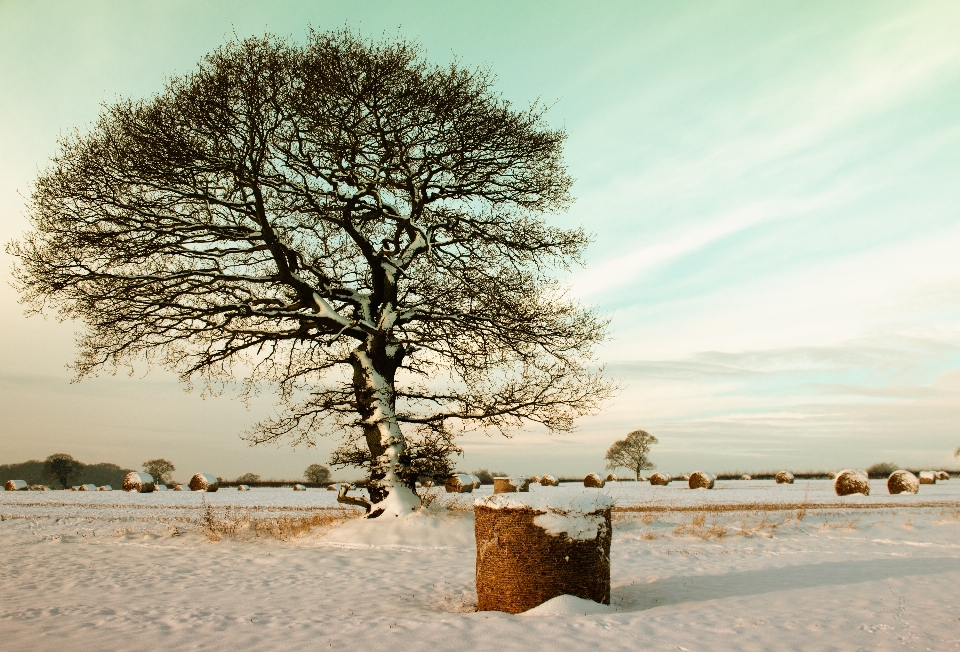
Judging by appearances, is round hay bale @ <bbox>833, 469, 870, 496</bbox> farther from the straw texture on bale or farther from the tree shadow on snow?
the straw texture on bale

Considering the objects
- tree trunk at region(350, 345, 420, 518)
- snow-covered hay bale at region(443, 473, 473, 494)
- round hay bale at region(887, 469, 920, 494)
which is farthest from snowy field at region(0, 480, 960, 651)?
snow-covered hay bale at region(443, 473, 473, 494)

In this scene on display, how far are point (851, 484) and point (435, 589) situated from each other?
88.9 ft

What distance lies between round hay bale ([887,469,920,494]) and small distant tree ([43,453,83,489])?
64.0 metres

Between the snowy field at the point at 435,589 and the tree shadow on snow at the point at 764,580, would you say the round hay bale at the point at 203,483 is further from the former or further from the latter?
the tree shadow on snow at the point at 764,580

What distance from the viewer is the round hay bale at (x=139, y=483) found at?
3881 cm

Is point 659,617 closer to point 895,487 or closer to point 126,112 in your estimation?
point 126,112

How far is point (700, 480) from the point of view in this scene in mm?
39562

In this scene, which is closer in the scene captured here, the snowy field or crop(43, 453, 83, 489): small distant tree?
the snowy field

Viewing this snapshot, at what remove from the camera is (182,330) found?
1429cm

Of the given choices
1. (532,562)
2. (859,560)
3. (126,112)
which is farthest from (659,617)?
(126,112)

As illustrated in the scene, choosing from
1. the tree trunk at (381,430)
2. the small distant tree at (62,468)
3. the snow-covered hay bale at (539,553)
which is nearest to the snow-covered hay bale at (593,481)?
the tree trunk at (381,430)

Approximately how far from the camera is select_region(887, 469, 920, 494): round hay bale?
3028 cm

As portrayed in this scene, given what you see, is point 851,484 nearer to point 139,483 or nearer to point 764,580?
point 764,580

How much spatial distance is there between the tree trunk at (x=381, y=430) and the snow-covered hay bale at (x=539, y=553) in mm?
6747
